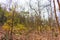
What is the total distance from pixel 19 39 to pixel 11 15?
1.33 meters

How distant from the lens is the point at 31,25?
756cm

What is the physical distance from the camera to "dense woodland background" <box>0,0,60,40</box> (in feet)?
21.4

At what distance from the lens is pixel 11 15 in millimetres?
5984

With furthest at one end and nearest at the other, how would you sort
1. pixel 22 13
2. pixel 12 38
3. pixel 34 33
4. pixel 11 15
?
pixel 34 33, pixel 22 13, pixel 12 38, pixel 11 15

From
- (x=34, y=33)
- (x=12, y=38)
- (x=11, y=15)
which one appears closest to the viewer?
(x=11, y=15)

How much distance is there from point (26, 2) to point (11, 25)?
150cm

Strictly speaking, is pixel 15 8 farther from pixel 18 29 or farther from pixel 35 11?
pixel 35 11

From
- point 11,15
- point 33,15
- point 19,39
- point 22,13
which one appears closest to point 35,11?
point 33,15

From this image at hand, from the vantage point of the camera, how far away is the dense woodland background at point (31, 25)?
6516 millimetres

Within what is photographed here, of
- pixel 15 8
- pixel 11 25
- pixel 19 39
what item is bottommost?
pixel 19 39

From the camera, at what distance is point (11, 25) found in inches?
246

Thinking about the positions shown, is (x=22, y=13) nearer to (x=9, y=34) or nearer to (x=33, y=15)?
(x=33, y=15)

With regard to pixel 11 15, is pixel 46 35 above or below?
below

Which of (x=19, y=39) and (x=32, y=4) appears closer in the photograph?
(x=19, y=39)
